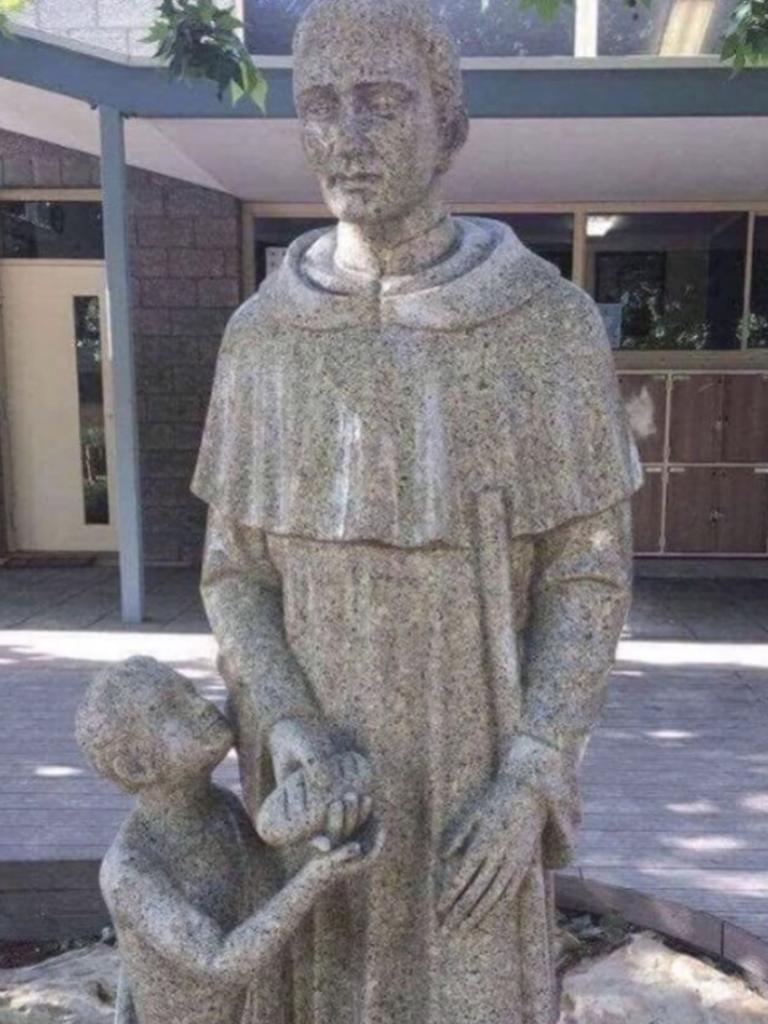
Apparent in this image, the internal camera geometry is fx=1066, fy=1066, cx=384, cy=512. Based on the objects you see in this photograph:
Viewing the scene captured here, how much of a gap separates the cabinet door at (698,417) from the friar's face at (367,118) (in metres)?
7.72

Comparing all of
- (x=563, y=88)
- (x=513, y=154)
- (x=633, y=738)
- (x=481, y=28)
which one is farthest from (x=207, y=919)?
(x=481, y=28)

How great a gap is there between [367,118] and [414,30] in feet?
0.43

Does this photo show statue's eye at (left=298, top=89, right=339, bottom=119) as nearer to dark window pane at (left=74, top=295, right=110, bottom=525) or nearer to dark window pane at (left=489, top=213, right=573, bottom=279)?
dark window pane at (left=489, top=213, right=573, bottom=279)

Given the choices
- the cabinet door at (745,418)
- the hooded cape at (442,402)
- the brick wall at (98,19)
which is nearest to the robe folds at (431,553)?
the hooded cape at (442,402)

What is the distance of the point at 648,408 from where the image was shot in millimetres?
8898

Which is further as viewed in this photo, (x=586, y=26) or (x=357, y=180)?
(x=586, y=26)

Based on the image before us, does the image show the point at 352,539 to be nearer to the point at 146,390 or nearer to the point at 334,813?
the point at 334,813

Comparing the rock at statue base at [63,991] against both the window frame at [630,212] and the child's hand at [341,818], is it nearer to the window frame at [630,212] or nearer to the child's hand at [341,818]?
the child's hand at [341,818]

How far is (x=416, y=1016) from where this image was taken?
1616 millimetres

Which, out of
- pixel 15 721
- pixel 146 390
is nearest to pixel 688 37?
pixel 146 390

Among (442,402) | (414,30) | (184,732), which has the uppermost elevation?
(414,30)

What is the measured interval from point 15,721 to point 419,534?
14.9 feet

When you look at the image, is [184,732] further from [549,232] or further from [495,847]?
[549,232]

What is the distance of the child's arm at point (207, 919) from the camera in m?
1.45
